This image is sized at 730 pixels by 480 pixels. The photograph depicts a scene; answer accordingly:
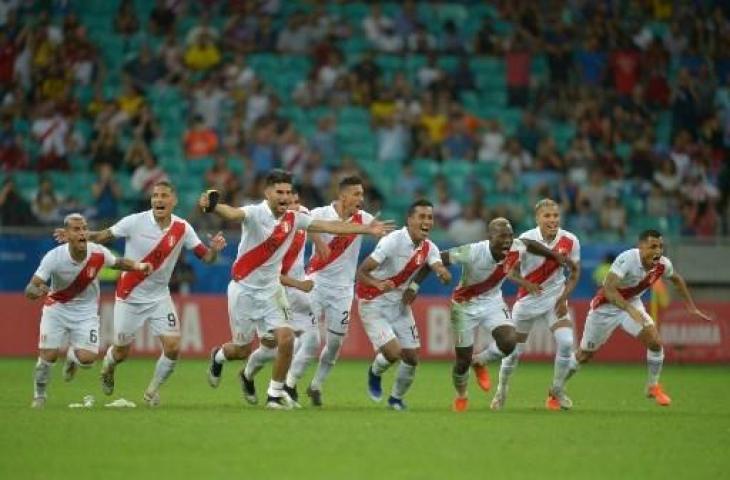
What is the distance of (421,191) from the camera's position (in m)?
28.8

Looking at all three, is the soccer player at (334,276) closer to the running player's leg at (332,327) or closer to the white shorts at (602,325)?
the running player's leg at (332,327)

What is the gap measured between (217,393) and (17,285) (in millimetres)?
8529

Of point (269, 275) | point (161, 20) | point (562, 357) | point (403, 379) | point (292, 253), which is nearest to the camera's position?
point (269, 275)

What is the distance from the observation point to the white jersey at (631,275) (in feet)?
59.3

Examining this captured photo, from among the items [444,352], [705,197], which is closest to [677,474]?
[444,352]

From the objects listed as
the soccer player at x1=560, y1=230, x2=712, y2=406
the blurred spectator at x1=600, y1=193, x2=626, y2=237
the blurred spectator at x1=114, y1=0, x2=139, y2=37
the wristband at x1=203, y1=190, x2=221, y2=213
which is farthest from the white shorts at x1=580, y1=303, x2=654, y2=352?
the blurred spectator at x1=114, y1=0, x2=139, y2=37

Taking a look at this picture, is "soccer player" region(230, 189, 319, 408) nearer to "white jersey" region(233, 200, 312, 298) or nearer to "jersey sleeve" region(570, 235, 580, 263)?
"white jersey" region(233, 200, 312, 298)

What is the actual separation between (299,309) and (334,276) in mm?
520

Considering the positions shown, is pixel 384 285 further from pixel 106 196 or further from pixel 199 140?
pixel 199 140

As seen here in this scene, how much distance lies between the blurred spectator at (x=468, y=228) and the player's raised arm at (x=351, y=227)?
1097 cm

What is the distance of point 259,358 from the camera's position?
16922 millimetres

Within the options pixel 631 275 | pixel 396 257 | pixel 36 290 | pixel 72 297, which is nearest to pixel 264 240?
pixel 396 257

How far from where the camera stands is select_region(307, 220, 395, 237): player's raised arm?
15.3 meters

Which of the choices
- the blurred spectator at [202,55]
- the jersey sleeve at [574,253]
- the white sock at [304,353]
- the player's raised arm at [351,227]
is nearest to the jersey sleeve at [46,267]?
the player's raised arm at [351,227]
